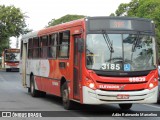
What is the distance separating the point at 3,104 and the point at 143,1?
55.9 m

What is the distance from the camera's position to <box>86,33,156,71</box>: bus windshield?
12.8 metres

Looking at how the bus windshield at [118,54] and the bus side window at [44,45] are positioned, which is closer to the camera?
the bus windshield at [118,54]

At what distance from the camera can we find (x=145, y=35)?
13.4m

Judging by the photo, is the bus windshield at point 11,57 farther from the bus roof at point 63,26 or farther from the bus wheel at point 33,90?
the bus wheel at point 33,90

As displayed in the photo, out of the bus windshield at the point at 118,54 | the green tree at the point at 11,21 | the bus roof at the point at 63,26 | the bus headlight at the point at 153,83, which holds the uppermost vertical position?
the green tree at the point at 11,21

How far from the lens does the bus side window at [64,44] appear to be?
48.0 feet

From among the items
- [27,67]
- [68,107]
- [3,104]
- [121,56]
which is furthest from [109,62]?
[27,67]

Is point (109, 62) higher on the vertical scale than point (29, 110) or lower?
higher

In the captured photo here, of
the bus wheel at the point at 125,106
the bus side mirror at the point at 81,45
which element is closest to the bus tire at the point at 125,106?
the bus wheel at the point at 125,106

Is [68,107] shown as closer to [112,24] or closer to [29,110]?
[29,110]

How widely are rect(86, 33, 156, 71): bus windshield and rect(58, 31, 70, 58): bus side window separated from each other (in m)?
1.78

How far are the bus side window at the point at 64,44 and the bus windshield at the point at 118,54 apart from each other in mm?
1785

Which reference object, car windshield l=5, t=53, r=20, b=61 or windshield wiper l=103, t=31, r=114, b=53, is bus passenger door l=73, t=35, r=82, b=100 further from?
car windshield l=5, t=53, r=20, b=61

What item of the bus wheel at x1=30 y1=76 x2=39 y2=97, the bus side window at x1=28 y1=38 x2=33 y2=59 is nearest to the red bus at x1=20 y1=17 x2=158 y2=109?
the bus wheel at x1=30 y1=76 x2=39 y2=97
